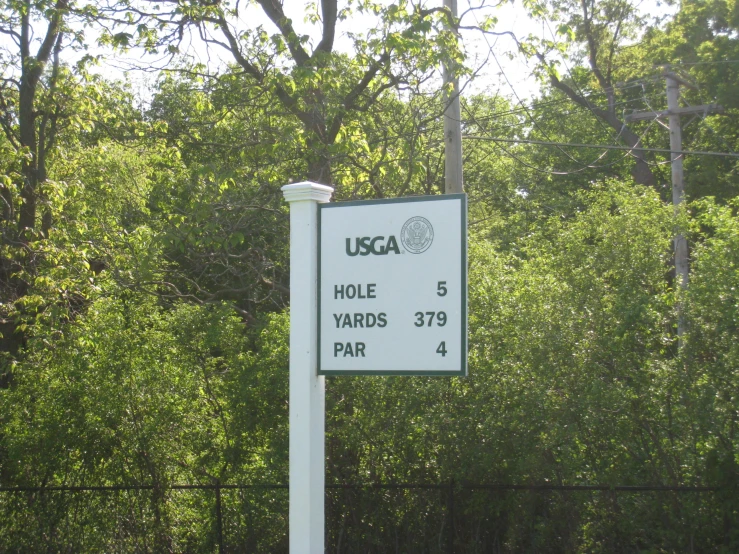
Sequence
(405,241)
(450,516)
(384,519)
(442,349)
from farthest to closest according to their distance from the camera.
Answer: (384,519), (450,516), (405,241), (442,349)

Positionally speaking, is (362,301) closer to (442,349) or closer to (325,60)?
(442,349)

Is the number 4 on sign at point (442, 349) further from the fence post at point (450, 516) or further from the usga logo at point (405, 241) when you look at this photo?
the fence post at point (450, 516)

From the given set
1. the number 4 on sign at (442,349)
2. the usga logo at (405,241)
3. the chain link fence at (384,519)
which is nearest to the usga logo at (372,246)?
the usga logo at (405,241)

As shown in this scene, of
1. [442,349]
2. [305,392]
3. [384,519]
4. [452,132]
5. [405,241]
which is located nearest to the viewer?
[442,349]

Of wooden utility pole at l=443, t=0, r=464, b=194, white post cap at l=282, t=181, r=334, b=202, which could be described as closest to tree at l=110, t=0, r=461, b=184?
wooden utility pole at l=443, t=0, r=464, b=194

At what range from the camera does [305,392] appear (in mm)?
3730

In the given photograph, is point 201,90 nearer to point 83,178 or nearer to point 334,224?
point 83,178

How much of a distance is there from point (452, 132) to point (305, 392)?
664 centimetres

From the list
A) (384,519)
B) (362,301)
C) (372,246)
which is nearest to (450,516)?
(384,519)

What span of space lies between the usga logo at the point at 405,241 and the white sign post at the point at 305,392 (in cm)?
22

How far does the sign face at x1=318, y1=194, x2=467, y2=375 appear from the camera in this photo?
11.4 ft

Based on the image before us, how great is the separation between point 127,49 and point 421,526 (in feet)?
22.8

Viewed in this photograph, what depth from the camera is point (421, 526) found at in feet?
25.7

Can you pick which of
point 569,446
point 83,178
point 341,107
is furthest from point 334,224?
point 83,178
